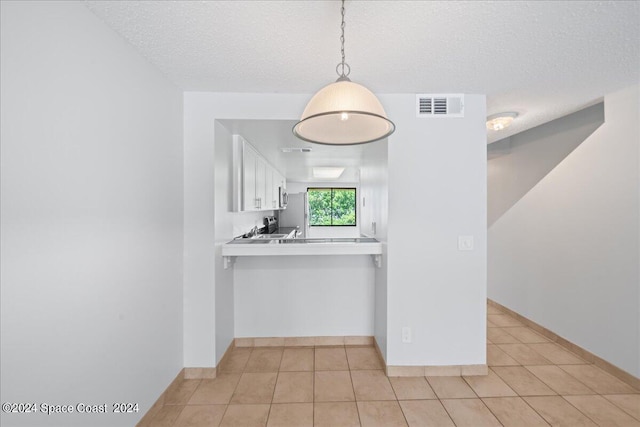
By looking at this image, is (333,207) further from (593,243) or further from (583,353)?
(583,353)

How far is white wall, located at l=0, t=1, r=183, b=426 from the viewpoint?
1.04 meters

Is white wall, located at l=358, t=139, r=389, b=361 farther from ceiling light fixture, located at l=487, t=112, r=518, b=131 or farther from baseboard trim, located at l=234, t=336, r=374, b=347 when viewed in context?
ceiling light fixture, located at l=487, t=112, r=518, b=131

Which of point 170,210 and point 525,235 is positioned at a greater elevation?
point 170,210

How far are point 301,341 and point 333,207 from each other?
17.1ft

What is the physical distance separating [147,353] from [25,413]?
74 centimetres

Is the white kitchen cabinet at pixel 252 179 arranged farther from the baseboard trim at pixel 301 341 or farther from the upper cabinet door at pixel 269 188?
the baseboard trim at pixel 301 341

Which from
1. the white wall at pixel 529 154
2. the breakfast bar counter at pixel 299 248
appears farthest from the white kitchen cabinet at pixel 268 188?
the white wall at pixel 529 154

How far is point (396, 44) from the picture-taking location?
5.35 ft

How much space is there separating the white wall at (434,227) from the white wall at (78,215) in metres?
1.85

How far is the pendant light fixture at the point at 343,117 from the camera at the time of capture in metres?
1.05

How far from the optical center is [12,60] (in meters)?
1.02

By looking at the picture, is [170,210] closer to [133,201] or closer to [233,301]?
[133,201]

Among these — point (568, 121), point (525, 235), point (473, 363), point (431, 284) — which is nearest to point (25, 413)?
point (431, 284)

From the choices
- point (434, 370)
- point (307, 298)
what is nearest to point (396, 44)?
point (307, 298)
